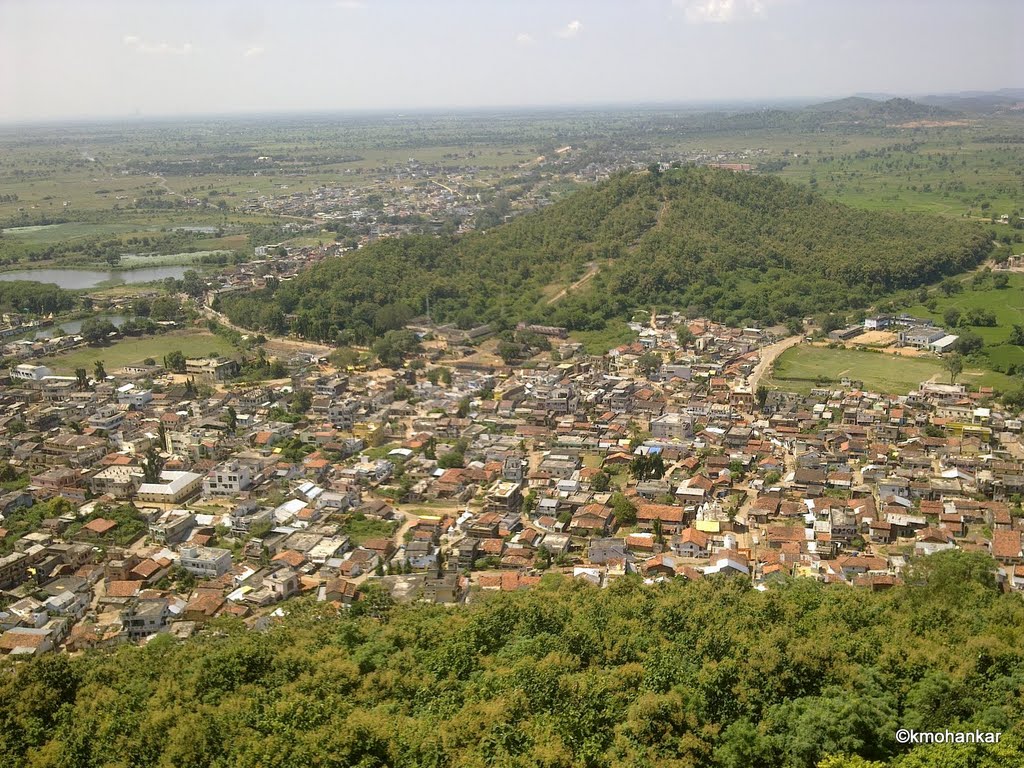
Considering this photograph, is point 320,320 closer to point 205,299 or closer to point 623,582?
point 205,299

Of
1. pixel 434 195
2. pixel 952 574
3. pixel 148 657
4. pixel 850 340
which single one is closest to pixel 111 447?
pixel 148 657

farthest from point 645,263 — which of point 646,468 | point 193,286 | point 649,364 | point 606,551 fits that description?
point 606,551

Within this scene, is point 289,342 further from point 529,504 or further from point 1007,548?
point 1007,548

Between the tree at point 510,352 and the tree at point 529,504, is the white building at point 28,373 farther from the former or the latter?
the tree at point 529,504

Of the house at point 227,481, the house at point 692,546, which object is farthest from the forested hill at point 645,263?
the house at point 692,546

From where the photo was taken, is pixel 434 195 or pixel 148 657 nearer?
pixel 148 657

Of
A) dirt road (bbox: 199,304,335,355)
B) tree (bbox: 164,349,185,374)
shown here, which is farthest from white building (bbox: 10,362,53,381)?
dirt road (bbox: 199,304,335,355)

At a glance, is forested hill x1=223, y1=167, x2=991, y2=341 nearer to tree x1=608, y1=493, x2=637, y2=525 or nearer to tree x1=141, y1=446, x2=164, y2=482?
tree x1=141, y1=446, x2=164, y2=482
